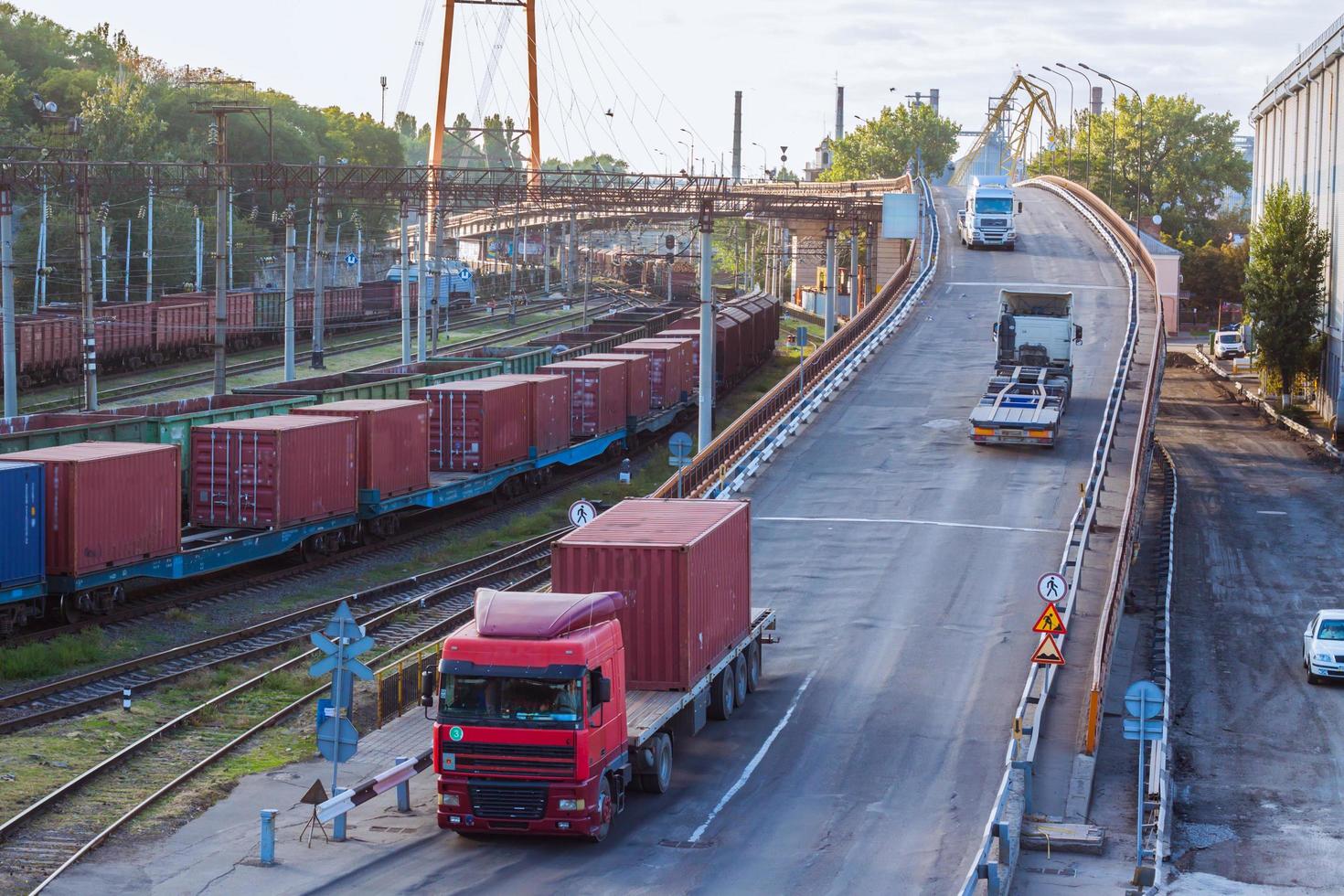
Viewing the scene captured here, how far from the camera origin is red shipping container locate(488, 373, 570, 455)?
144ft

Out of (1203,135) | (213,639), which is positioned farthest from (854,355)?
(1203,135)

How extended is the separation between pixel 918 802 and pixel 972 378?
32.9m

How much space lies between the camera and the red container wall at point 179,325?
217ft

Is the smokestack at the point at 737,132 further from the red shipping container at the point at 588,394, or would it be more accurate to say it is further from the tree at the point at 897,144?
the red shipping container at the point at 588,394

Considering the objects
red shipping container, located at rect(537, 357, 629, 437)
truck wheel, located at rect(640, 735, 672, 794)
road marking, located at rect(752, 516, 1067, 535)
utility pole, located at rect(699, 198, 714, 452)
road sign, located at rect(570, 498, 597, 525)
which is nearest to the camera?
truck wheel, located at rect(640, 735, 672, 794)

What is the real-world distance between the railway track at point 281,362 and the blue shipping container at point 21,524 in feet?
85.8

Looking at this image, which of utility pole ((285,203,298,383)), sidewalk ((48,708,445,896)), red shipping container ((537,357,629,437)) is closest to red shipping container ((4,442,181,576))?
sidewalk ((48,708,445,896))

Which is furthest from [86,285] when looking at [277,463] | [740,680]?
[740,680]

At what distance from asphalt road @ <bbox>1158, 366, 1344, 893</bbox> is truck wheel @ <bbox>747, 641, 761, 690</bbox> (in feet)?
19.7

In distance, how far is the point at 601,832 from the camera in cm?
1697

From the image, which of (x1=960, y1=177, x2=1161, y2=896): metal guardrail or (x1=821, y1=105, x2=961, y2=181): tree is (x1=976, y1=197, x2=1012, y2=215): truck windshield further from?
(x1=821, y1=105, x2=961, y2=181): tree

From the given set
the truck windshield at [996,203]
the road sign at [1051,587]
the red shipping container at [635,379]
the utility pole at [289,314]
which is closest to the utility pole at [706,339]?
the red shipping container at [635,379]

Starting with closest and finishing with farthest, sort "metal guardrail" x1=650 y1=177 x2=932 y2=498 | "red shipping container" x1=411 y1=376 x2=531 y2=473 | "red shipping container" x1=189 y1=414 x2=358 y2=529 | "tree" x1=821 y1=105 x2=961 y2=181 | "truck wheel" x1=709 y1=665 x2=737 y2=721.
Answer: "truck wheel" x1=709 y1=665 x2=737 y2=721 < "red shipping container" x1=189 y1=414 x2=358 y2=529 < "metal guardrail" x1=650 y1=177 x2=932 y2=498 < "red shipping container" x1=411 y1=376 x2=531 y2=473 < "tree" x1=821 y1=105 x2=961 y2=181

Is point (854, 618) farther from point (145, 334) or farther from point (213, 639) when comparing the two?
point (145, 334)
